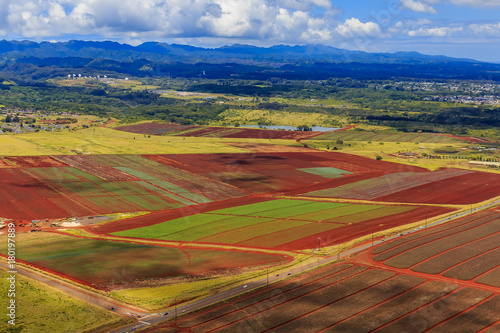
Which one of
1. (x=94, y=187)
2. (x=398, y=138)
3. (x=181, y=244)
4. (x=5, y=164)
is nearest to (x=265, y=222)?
(x=181, y=244)

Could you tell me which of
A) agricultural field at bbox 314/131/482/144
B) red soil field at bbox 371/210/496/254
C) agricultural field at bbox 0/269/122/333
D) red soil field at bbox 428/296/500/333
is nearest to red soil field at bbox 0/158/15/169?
agricultural field at bbox 0/269/122/333

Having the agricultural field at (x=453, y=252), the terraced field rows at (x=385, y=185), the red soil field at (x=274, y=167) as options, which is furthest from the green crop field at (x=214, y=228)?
the terraced field rows at (x=385, y=185)

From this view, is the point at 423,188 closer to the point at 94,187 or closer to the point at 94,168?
the point at 94,187

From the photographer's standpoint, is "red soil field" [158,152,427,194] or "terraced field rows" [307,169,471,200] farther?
"red soil field" [158,152,427,194]

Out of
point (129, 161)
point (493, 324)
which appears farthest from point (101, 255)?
point (129, 161)

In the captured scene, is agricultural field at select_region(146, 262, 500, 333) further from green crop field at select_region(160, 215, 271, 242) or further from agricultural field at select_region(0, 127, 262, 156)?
agricultural field at select_region(0, 127, 262, 156)

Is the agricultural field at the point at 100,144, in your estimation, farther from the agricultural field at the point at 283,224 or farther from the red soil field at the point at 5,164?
the agricultural field at the point at 283,224
